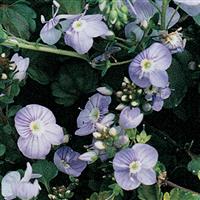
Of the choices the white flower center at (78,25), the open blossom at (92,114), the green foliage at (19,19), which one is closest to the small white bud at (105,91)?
the open blossom at (92,114)

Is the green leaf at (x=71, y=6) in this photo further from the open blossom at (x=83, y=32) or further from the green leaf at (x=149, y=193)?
the green leaf at (x=149, y=193)

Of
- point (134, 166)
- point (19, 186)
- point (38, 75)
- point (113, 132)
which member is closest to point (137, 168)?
point (134, 166)

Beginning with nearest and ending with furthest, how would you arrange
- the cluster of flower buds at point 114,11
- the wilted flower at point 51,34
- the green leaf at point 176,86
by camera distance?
the cluster of flower buds at point 114,11
the wilted flower at point 51,34
the green leaf at point 176,86

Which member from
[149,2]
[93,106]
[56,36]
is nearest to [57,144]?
[93,106]

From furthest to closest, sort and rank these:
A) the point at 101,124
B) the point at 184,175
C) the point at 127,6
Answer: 1. the point at 184,175
2. the point at 127,6
3. the point at 101,124

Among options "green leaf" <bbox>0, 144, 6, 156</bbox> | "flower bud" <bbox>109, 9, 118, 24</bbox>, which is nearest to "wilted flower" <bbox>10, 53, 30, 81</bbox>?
"green leaf" <bbox>0, 144, 6, 156</bbox>

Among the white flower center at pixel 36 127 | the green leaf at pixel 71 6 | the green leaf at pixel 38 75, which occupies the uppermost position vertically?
the green leaf at pixel 71 6

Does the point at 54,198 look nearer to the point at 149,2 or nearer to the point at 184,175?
the point at 184,175
